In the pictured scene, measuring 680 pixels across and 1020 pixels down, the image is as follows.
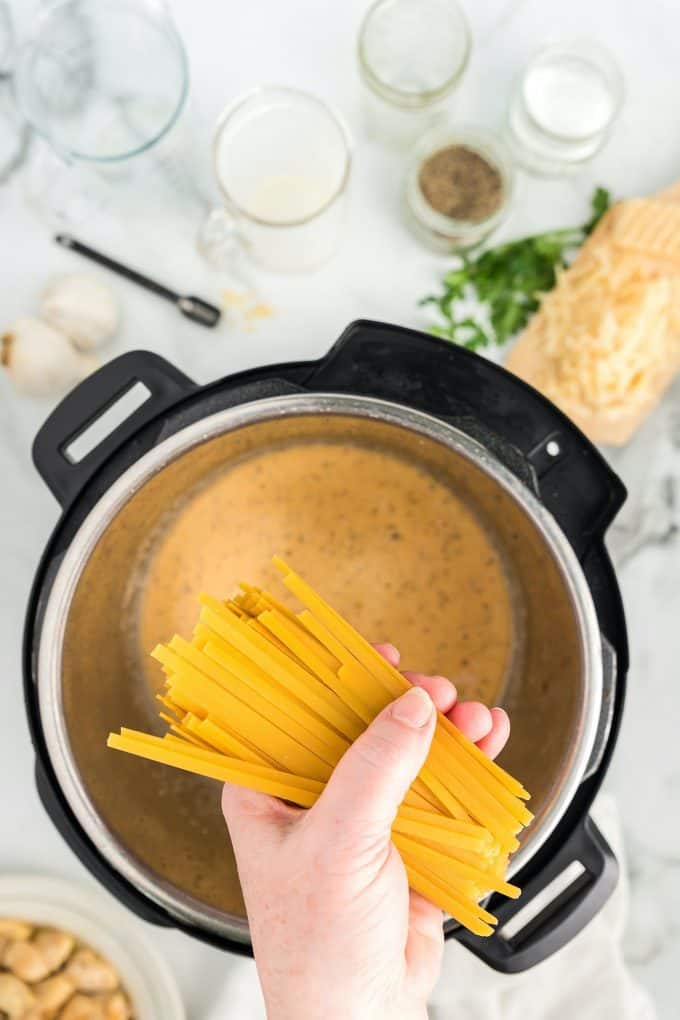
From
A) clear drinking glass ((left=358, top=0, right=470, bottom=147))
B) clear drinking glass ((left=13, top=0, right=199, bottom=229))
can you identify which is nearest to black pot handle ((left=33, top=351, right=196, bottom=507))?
clear drinking glass ((left=13, top=0, right=199, bottom=229))

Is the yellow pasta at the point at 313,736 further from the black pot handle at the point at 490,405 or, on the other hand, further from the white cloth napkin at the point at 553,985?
the white cloth napkin at the point at 553,985

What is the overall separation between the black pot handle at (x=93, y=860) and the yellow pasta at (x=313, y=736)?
20 centimetres

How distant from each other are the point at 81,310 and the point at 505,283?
451mm

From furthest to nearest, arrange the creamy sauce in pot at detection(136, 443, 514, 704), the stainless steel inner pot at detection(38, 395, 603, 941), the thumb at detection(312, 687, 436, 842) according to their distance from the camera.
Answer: the creamy sauce in pot at detection(136, 443, 514, 704) < the stainless steel inner pot at detection(38, 395, 603, 941) < the thumb at detection(312, 687, 436, 842)

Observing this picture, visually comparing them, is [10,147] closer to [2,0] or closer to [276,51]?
[2,0]

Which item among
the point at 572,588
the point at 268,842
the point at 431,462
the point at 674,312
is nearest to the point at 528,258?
the point at 674,312

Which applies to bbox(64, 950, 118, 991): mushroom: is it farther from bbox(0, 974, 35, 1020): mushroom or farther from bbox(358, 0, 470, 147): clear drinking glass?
bbox(358, 0, 470, 147): clear drinking glass

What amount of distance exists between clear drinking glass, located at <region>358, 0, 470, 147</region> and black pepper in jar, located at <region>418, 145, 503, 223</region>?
5 centimetres

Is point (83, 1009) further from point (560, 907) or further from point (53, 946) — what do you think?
point (560, 907)

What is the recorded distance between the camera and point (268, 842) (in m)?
0.67

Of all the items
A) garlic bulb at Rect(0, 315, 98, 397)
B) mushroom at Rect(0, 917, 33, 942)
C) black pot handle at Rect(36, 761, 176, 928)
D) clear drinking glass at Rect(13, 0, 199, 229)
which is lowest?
mushroom at Rect(0, 917, 33, 942)

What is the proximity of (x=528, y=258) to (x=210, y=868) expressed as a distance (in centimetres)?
70

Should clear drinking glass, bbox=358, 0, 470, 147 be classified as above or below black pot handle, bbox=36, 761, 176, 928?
above

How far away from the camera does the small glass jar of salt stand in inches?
42.6
